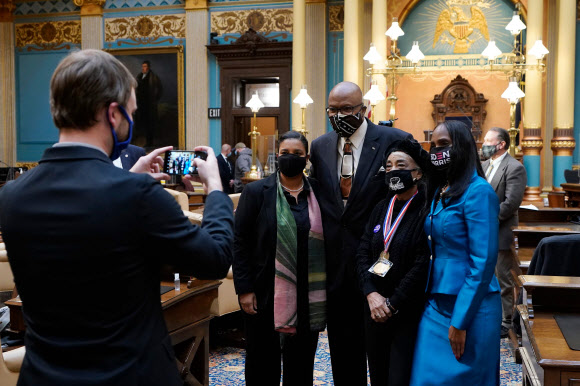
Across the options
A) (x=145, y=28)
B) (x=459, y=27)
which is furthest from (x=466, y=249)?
(x=145, y=28)

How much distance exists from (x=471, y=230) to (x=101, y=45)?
13.7 m

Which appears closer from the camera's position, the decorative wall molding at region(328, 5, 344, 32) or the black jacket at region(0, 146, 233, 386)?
the black jacket at region(0, 146, 233, 386)

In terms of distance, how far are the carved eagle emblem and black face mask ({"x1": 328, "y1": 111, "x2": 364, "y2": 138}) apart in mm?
10535

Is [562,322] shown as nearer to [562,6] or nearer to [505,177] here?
[505,177]

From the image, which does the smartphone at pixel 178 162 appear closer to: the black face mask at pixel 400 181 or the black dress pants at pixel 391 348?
the black face mask at pixel 400 181

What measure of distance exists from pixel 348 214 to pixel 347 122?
47 cm

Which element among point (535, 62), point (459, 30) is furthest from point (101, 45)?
point (535, 62)

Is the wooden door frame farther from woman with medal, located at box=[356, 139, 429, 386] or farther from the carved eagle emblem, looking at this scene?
woman with medal, located at box=[356, 139, 429, 386]

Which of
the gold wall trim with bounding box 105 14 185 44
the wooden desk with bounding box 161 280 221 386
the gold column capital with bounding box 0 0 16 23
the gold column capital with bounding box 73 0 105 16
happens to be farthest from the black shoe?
the gold column capital with bounding box 0 0 16 23

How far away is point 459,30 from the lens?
12805 millimetres

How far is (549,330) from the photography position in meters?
2.38

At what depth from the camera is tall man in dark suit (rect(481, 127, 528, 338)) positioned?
197 inches

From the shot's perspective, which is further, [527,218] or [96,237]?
[527,218]

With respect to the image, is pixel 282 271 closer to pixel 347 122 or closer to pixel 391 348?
pixel 391 348
